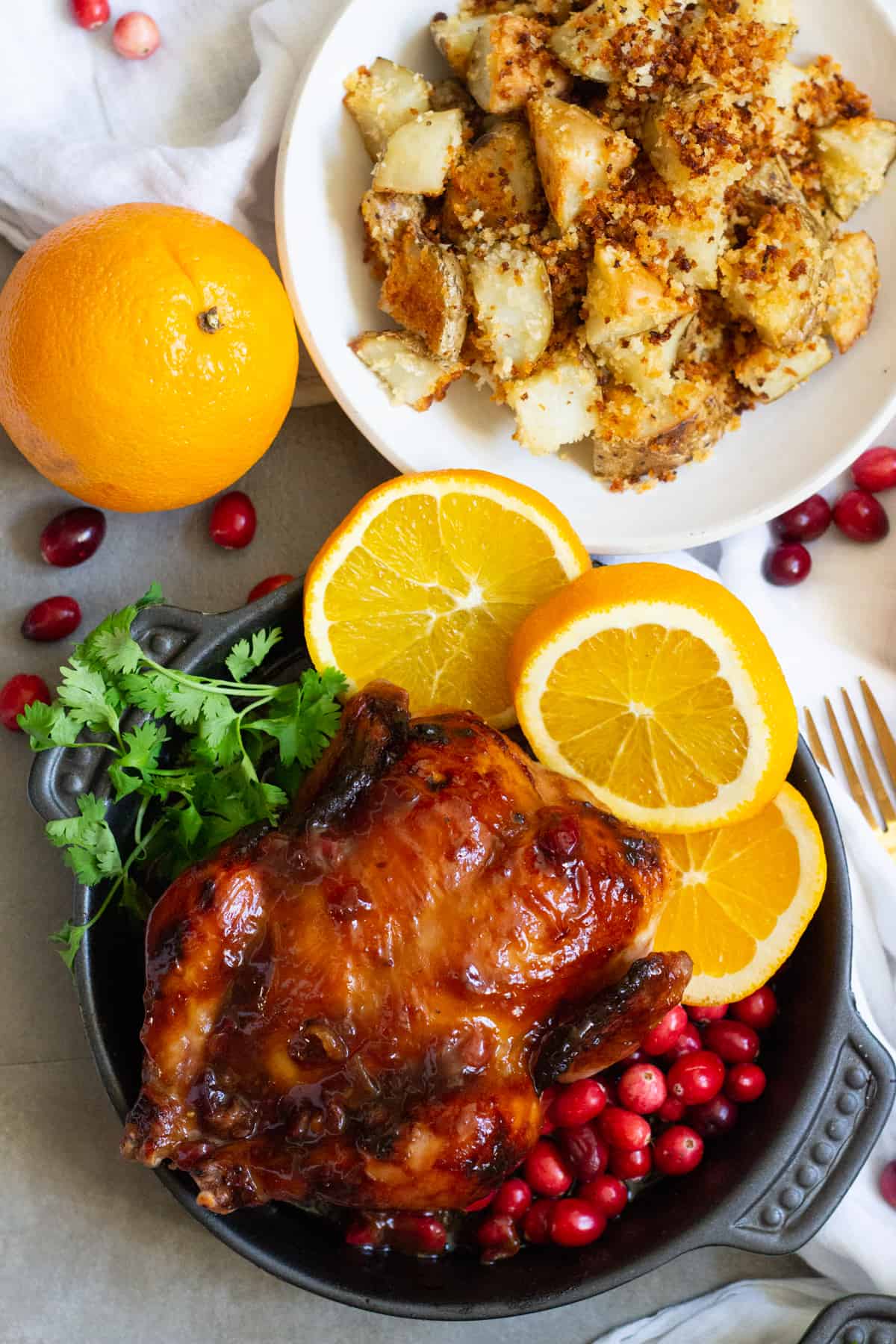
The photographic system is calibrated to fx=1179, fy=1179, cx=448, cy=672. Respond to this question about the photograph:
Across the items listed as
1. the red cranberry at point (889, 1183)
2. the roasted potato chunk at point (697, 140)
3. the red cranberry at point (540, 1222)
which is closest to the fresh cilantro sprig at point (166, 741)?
the red cranberry at point (540, 1222)

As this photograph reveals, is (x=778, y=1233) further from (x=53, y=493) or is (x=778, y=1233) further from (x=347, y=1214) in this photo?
(x=53, y=493)

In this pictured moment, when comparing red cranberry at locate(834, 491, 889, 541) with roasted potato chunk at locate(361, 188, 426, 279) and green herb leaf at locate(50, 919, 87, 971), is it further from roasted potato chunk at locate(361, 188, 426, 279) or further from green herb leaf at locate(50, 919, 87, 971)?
green herb leaf at locate(50, 919, 87, 971)

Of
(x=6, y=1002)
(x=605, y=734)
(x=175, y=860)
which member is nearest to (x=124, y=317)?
(x=175, y=860)

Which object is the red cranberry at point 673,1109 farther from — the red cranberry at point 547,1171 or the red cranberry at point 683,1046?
the red cranberry at point 547,1171

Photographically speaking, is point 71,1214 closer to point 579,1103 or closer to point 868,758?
point 579,1103

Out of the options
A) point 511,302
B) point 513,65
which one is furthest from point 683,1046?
point 513,65
